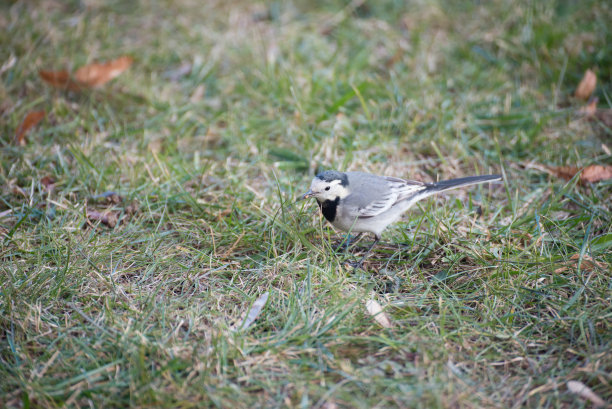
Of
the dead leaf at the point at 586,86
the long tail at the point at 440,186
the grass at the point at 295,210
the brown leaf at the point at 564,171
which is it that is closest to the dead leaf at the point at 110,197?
the grass at the point at 295,210

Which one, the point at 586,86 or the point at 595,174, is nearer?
the point at 595,174

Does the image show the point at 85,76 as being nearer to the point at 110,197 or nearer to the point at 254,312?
the point at 110,197

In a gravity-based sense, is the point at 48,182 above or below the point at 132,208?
above

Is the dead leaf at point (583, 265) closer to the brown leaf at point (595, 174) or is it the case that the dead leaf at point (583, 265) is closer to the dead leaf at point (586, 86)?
the brown leaf at point (595, 174)

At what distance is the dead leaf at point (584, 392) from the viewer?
258cm

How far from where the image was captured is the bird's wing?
376 centimetres

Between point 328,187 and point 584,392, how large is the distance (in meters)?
2.01

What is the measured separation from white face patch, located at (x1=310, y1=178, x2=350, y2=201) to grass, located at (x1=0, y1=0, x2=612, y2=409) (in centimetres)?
21

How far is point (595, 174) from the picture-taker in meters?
4.38

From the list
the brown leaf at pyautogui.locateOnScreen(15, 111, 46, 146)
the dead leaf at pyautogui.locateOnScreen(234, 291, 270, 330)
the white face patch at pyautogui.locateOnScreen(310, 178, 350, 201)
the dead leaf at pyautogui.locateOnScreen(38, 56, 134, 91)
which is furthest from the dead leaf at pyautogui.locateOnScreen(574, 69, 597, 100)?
the brown leaf at pyautogui.locateOnScreen(15, 111, 46, 146)

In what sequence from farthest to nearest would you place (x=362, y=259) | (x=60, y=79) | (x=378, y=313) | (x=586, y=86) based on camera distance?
1. (x=586, y=86)
2. (x=60, y=79)
3. (x=362, y=259)
4. (x=378, y=313)

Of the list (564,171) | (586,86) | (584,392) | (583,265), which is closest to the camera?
(584,392)

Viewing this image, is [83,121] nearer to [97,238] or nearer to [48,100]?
[48,100]

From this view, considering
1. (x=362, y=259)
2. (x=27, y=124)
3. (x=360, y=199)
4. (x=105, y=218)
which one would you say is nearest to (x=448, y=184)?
(x=360, y=199)
